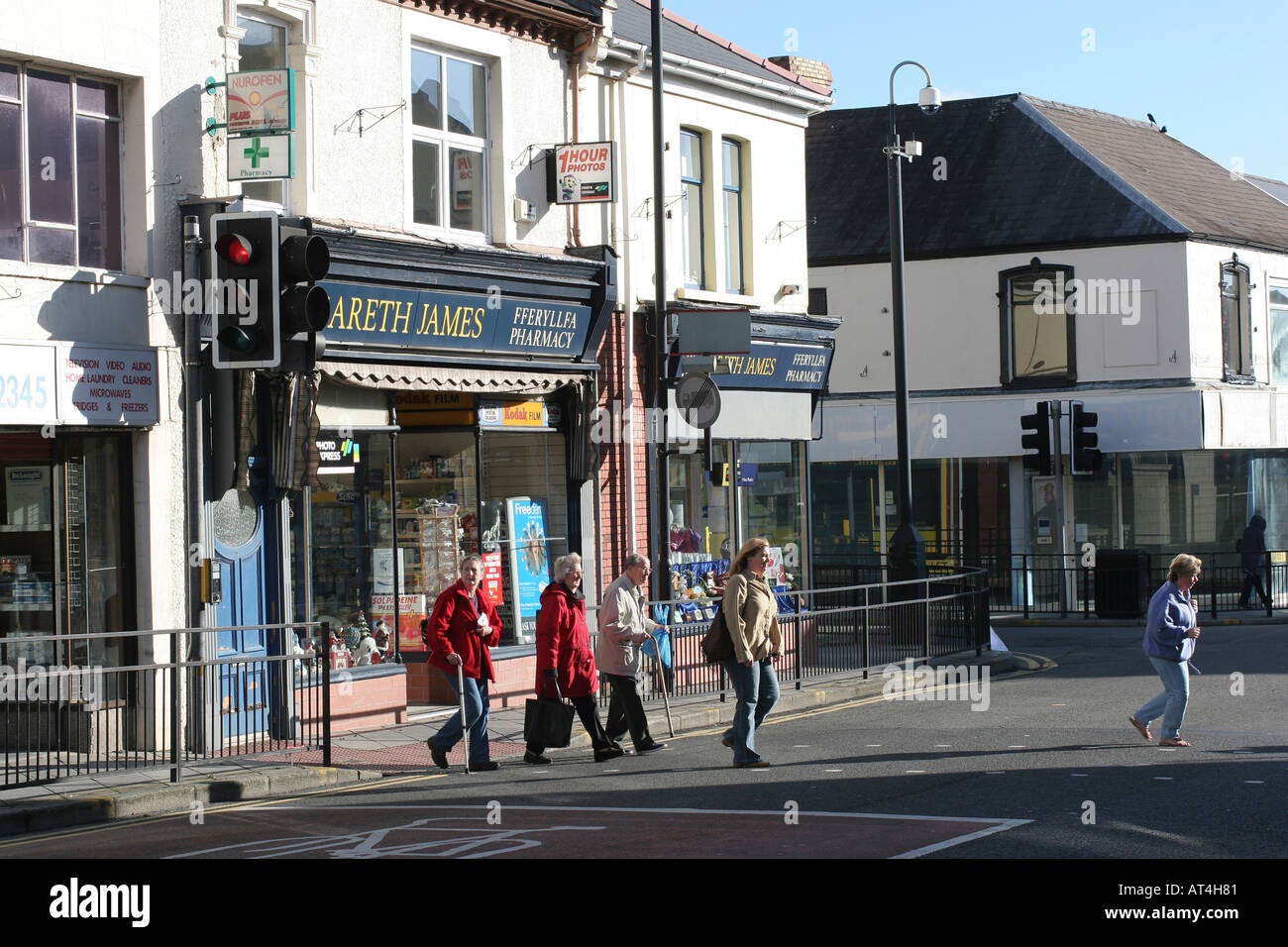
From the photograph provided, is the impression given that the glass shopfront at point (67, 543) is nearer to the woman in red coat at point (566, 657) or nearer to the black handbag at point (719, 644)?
the woman in red coat at point (566, 657)

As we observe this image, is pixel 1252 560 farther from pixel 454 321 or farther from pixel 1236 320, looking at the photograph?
pixel 454 321

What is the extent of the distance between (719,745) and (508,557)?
412cm

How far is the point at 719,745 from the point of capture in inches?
547

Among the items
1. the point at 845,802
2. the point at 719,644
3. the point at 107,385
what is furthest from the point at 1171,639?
the point at 107,385

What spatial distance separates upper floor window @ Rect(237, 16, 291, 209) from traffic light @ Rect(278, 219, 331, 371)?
3.00 meters

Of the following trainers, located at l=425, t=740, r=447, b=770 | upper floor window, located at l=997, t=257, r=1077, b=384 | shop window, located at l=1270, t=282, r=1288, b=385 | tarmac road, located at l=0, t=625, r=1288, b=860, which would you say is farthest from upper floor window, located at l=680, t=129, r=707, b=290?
shop window, located at l=1270, t=282, r=1288, b=385

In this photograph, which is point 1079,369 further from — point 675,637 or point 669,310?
point 675,637

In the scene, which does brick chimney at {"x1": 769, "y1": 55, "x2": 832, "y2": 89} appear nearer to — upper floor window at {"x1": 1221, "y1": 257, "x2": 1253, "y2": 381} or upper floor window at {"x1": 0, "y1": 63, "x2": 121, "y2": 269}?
upper floor window at {"x1": 1221, "y1": 257, "x2": 1253, "y2": 381}

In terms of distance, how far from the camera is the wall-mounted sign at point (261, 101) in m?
13.3

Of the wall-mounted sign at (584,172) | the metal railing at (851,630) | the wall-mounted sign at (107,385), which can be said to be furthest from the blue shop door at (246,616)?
the wall-mounted sign at (584,172)

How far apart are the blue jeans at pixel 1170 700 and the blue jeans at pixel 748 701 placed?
3.09 metres

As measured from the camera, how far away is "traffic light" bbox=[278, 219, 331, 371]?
1127 cm

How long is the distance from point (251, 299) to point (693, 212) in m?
9.27
